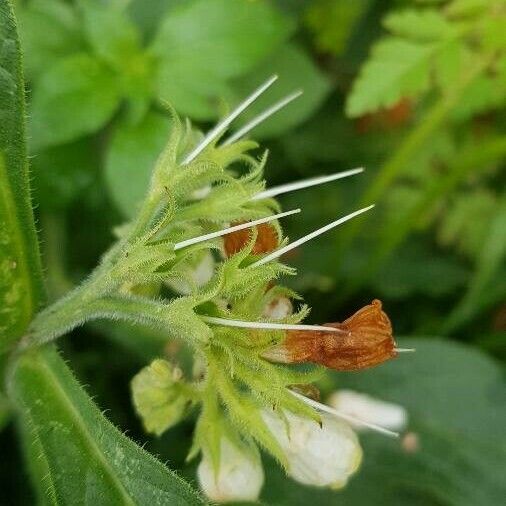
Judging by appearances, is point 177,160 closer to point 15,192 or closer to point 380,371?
point 15,192

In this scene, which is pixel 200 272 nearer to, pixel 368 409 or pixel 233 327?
pixel 233 327

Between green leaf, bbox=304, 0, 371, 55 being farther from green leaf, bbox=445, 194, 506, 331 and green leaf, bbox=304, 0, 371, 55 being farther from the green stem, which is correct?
the green stem

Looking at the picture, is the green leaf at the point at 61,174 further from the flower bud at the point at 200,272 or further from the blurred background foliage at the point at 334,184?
the flower bud at the point at 200,272

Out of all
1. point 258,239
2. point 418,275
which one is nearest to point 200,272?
point 258,239

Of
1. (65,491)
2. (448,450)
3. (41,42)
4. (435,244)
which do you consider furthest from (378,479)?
(41,42)

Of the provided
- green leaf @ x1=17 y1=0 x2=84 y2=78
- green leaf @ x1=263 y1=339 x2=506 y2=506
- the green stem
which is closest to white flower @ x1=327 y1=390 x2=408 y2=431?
green leaf @ x1=263 y1=339 x2=506 y2=506

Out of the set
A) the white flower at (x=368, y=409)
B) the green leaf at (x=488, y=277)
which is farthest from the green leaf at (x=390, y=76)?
the white flower at (x=368, y=409)
